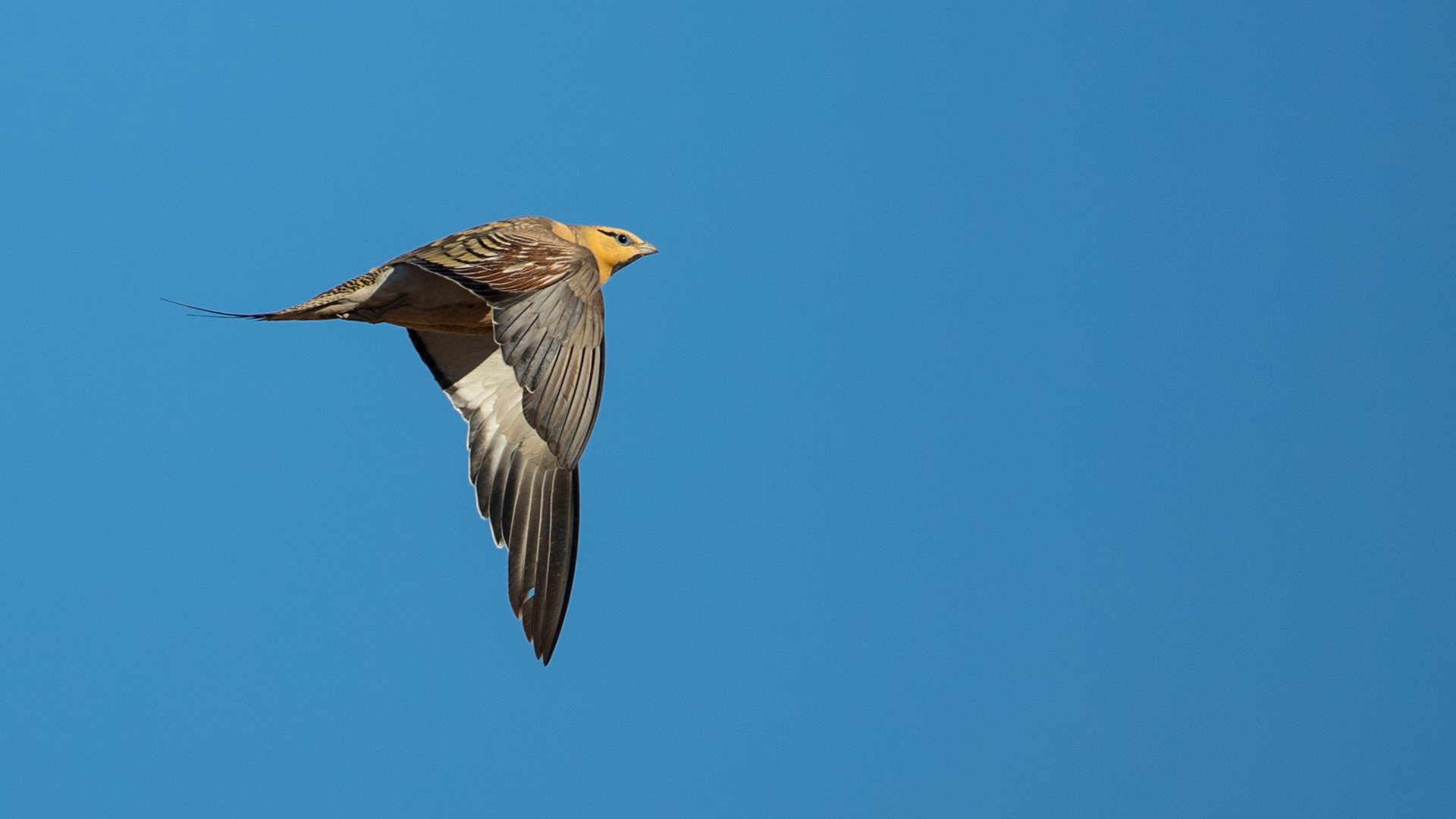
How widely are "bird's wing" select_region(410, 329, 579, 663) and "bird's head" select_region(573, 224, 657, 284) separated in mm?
1535

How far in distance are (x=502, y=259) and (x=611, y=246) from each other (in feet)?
13.9

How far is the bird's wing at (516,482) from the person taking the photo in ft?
55.7

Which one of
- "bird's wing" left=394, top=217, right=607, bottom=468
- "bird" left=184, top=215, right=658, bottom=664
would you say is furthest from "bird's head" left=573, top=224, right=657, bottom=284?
"bird's wing" left=394, top=217, right=607, bottom=468

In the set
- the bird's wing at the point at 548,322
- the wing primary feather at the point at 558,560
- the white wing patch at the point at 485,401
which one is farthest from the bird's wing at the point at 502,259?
the white wing patch at the point at 485,401

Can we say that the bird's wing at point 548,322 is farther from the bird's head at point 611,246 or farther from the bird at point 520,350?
the bird's head at point 611,246

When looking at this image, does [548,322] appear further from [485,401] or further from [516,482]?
[485,401]

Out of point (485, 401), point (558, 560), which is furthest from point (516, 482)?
point (485, 401)

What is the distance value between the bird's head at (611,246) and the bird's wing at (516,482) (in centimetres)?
154

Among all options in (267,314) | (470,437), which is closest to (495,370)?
(470,437)

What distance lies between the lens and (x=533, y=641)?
1672cm

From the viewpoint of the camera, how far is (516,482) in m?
17.9

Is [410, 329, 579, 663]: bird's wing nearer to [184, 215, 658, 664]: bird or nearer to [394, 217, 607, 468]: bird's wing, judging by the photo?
[184, 215, 658, 664]: bird

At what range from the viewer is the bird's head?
59.1 ft

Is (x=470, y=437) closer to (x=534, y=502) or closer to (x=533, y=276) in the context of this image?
(x=534, y=502)
